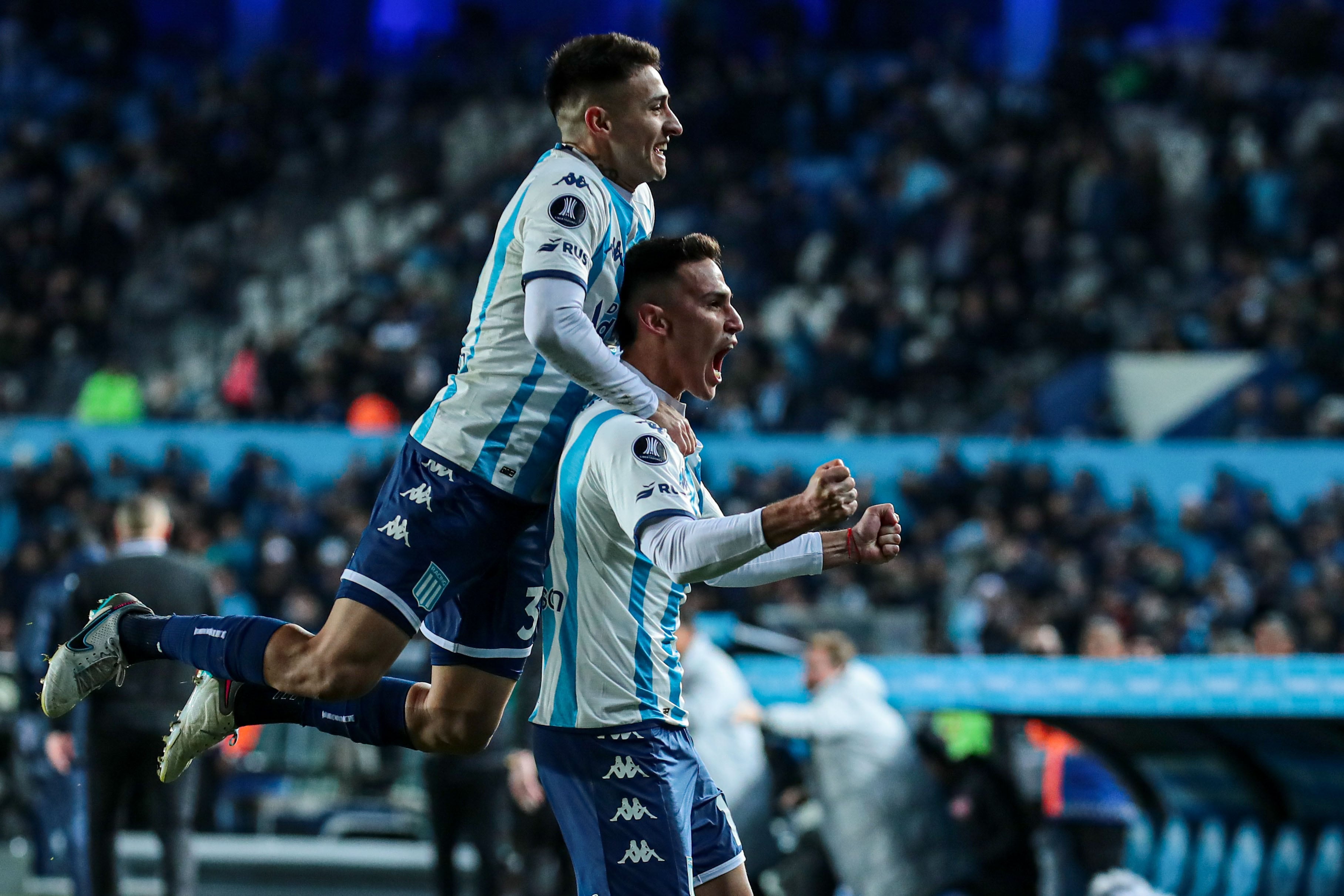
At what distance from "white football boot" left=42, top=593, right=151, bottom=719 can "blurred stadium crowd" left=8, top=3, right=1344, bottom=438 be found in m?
11.0

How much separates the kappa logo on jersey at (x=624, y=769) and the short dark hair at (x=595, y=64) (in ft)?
5.86

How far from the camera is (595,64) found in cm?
465

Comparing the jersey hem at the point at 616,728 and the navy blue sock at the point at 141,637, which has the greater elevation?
the navy blue sock at the point at 141,637

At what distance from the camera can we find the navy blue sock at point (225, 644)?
15.2 ft

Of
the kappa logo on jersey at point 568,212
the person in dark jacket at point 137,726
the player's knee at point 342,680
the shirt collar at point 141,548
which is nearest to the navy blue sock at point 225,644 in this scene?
the player's knee at point 342,680

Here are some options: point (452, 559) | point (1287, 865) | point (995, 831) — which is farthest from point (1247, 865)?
point (452, 559)

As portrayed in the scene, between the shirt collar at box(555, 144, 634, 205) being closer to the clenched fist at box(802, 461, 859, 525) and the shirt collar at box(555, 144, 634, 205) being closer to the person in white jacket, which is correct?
the clenched fist at box(802, 461, 859, 525)

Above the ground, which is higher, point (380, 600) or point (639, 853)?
point (380, 600)

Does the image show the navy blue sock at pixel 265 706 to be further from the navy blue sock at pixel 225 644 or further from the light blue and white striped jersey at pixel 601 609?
the light blue and white striped jersey at pixel 601 609

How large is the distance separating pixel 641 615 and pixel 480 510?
0.69m

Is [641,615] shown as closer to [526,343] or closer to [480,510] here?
[480,510]

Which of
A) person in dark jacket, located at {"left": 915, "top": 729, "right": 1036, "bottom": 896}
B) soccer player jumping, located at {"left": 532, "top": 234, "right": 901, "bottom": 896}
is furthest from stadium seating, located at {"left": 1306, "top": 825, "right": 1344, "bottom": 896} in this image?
soccer player jumping, located at {"left": 532, "top": 234, "right": 901, "bottom": 896}

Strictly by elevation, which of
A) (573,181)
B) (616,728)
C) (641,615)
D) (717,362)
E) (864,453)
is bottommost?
(616,728)

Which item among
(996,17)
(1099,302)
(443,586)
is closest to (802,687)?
(443,586)
